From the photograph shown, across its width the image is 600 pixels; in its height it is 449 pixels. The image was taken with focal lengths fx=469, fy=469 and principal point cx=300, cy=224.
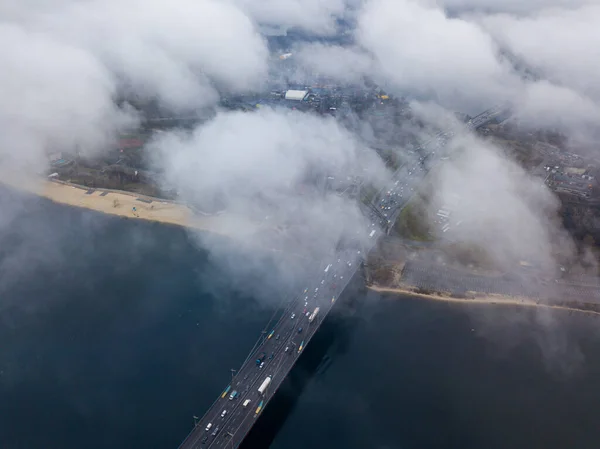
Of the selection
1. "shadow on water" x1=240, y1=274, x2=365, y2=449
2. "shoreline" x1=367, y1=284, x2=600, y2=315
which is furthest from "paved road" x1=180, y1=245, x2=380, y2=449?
"shoreline" x1=367, y1=284, x2=600, y2=315

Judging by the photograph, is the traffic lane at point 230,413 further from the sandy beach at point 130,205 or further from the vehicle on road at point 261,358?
the sandy beach at point 130,205

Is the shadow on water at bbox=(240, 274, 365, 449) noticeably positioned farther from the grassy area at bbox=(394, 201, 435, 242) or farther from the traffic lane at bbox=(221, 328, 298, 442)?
the grassy area at bbox=(394, 201, 435, 242)

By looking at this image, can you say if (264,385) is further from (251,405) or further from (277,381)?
(251,405)

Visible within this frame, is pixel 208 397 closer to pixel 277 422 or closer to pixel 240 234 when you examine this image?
pixel 277 422

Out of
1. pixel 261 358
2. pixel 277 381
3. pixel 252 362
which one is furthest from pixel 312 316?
pixel 277 381

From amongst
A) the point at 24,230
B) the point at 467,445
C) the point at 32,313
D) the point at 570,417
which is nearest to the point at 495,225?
the point at 570,417

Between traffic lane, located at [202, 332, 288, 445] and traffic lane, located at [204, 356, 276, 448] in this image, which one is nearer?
traffic lane, located at [204, 356, 276, 448]
